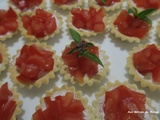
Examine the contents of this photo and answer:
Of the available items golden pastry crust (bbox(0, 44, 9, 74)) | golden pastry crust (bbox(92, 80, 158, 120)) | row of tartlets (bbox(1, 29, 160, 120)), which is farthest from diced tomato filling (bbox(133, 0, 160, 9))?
golden pastry crust (bbox(0, 44, 9, 74))

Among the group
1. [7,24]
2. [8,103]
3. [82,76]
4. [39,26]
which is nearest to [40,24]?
[39,26]

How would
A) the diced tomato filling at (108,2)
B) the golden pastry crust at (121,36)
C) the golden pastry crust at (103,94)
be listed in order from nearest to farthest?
1. the golden pastry crust at (103,94)
2. the golden pastry crust at (121,36)
3. the diced tomato filling at (108,2)

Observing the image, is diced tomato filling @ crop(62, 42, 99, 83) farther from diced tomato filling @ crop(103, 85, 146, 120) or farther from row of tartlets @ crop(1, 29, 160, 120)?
diced tomato filling @ crop(103, 85, 146, 120)

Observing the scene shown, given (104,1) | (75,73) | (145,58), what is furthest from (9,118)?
(104,1)

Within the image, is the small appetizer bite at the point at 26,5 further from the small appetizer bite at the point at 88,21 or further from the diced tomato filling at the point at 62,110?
the diced tomato filling at the point at 62,110

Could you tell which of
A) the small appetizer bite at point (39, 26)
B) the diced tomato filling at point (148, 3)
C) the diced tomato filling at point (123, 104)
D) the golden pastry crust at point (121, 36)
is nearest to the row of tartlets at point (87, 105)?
the diced tomato filling at point (123, 104)

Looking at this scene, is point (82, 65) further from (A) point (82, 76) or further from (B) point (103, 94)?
(B) point (103, 94)

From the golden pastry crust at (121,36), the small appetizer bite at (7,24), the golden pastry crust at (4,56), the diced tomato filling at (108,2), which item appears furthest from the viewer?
the diced tomato filling at (108,2)
